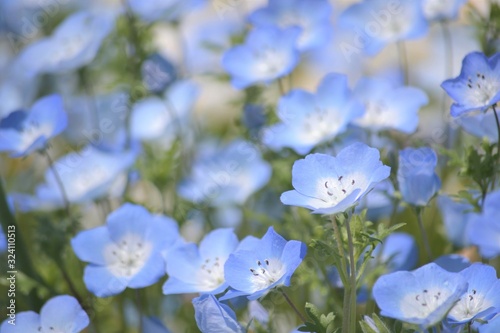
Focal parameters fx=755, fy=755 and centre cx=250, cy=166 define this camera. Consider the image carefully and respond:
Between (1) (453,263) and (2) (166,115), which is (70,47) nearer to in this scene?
(2) (166,115)

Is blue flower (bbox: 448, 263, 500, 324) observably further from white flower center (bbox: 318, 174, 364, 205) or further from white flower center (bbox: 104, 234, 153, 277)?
white flower center (bbox: 104, 234, 153, 277)

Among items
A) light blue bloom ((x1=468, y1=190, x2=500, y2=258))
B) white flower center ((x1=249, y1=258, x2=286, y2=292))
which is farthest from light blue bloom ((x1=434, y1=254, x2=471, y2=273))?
white flower center ((x1=249, y1=258, x2=286, y2=292))

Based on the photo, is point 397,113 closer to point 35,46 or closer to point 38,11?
point 35,46

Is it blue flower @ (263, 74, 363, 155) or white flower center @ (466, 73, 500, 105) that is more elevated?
white flower center @ (466, 73, 500, 105)

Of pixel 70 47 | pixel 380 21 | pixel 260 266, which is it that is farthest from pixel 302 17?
pixel 260 266

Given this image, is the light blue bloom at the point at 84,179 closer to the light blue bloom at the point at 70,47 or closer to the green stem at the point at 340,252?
the light blue bloom at the point at 70,47

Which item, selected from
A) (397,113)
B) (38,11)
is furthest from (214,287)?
(38,11)
